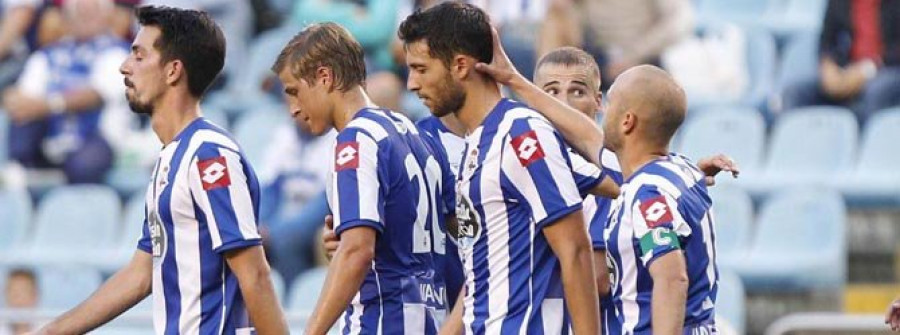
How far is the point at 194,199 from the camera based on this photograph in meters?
5.92

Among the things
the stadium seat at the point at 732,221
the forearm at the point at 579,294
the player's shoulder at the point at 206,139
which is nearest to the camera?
the forearm at the point at 579,294

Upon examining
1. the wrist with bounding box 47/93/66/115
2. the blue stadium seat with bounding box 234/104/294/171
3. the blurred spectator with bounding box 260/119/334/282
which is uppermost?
the wrist with bounding box 47/93/66/115

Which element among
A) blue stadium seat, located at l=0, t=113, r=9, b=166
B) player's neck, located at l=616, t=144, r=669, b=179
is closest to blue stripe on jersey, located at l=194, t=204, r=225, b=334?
player's neck, located at l=616, t=144, r=669, b=179

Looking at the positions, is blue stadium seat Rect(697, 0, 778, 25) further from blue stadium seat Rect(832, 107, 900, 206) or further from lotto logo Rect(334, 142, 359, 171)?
lotto logo Rect(334, 142, 359, 171)

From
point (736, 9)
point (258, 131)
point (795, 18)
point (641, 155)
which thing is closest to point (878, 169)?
point (795, 18)

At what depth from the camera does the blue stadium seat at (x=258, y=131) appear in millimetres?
13945

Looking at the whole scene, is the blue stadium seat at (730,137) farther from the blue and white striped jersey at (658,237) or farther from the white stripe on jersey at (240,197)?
the white stripe on jersey at (240,197)

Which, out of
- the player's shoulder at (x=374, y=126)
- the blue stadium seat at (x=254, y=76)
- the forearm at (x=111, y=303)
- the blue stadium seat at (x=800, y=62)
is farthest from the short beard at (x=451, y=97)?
the blue stadium seat at (x=254, y=76)

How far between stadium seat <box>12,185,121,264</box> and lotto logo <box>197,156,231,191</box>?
817 centimetres

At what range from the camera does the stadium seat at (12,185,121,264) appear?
14023mm

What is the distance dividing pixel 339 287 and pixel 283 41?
354 inches

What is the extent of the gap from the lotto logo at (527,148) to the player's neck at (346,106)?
26.4 inches

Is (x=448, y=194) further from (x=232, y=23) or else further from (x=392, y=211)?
(x=232, y=23)

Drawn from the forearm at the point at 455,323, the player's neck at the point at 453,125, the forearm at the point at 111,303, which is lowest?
the forearm at the point at 455,323
